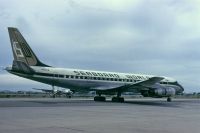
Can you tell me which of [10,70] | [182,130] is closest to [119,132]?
[182,130]

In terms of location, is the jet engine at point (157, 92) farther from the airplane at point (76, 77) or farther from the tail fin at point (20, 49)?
the tail fin at point (20, 49)

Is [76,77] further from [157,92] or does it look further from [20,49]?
[157,92]

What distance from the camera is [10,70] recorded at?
39031 millimetres

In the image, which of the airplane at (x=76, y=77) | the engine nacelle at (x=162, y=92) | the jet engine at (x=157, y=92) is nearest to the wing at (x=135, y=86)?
the airplane at (x=76, y=77)

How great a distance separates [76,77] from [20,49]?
7.18m

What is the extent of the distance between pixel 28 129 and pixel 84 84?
30.7 metres

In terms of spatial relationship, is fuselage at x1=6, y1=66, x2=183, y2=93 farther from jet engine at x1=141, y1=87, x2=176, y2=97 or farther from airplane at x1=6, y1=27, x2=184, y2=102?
jet engine at x1=141, y1=87, x2=176, y2=97

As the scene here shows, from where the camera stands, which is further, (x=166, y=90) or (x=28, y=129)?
(x=166, y=90)

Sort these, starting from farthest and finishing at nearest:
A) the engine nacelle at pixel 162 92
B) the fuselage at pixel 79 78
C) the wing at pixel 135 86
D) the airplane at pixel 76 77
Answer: the engine nacelle at pixel 162 92, the wing at pixel 135 86, the fuselage at pixel 79 78, the airplane at pixel 76 77

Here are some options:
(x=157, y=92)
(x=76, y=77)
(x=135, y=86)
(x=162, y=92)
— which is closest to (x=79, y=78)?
(x=76, y=77)

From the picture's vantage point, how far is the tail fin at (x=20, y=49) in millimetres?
40062

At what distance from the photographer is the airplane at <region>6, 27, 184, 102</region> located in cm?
3991

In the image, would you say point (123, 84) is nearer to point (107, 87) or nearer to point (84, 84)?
point (107, 87)

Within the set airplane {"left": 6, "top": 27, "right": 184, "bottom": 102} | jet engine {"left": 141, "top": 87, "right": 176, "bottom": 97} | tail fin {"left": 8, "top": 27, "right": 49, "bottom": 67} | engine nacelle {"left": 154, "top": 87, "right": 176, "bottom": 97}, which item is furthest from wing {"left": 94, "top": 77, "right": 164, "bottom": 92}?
tail fin {"left": 8, "top": 27, "right": 49, "bottom": 67}
